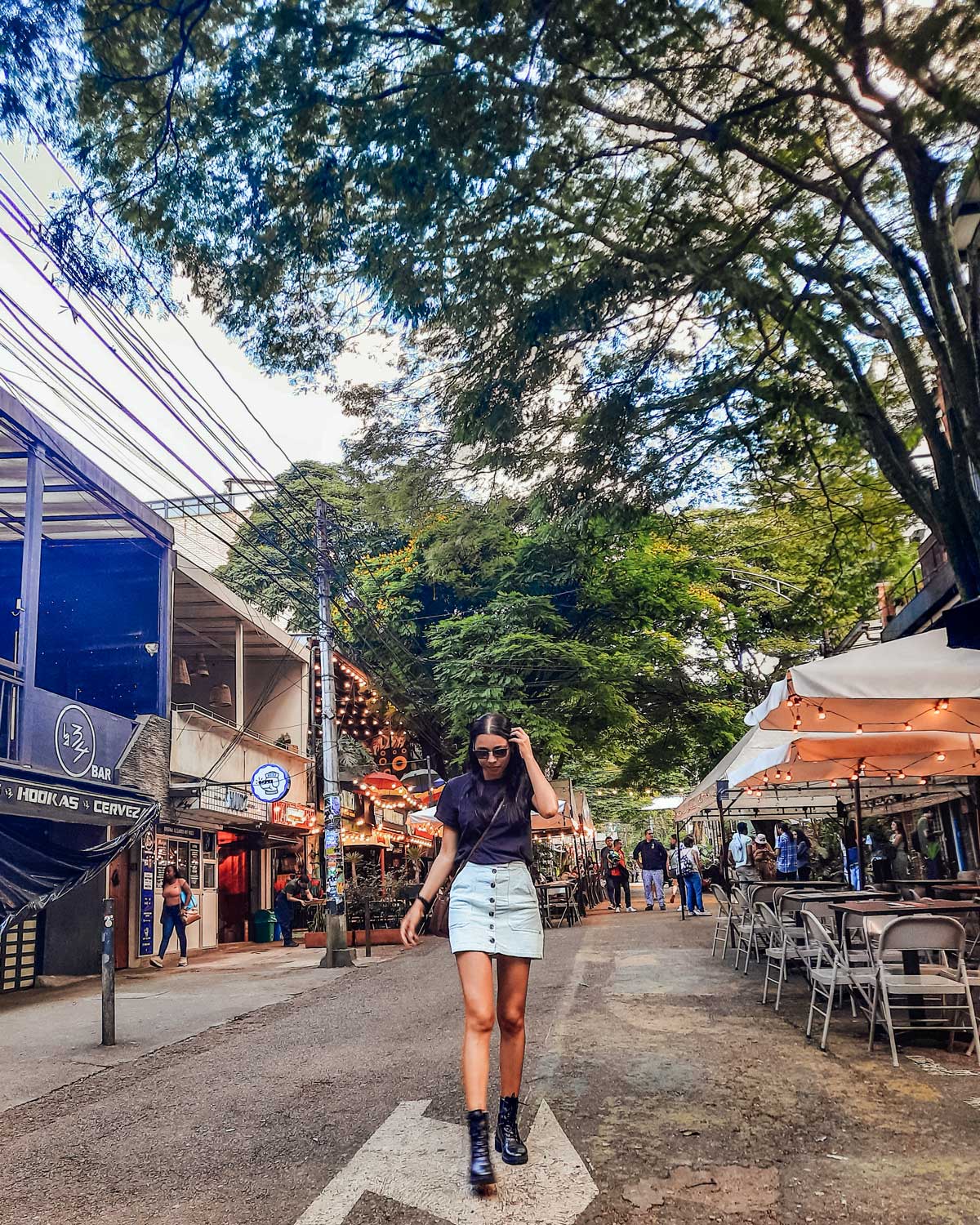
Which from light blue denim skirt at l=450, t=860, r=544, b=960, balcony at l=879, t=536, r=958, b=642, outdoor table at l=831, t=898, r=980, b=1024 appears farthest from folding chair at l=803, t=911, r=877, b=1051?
balcony at l=879, t=536, r=958, b=642

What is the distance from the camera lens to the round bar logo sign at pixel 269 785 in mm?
17250

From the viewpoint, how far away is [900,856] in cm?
1761

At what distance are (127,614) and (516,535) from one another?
841 centimetres

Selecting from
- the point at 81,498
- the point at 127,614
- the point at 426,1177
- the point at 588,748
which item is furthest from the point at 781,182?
the point at 588,748

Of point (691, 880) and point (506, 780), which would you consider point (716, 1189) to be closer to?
point (506, 780)

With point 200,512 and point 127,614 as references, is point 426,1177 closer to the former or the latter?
point 127,614

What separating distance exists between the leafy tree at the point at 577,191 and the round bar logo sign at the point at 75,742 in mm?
7014

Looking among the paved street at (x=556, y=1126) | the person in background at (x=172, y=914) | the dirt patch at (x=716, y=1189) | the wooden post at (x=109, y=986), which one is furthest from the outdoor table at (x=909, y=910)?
the person in background at (x=172, y=914)

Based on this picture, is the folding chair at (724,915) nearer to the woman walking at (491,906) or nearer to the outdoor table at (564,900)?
the outdoor table at (564,900)

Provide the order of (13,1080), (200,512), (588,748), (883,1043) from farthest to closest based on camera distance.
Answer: (200,512)
(588,748)
(13,1080)
(883,1043)

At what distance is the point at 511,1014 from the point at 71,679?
14428 millimetres

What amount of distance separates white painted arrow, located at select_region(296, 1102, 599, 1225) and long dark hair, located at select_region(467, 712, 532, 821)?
1.31 m

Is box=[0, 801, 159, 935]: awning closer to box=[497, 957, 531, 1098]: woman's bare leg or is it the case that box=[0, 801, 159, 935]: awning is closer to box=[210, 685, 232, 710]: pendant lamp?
box=[497, 957, 531, 1098]: woman's bare leg

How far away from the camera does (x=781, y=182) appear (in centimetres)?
719
